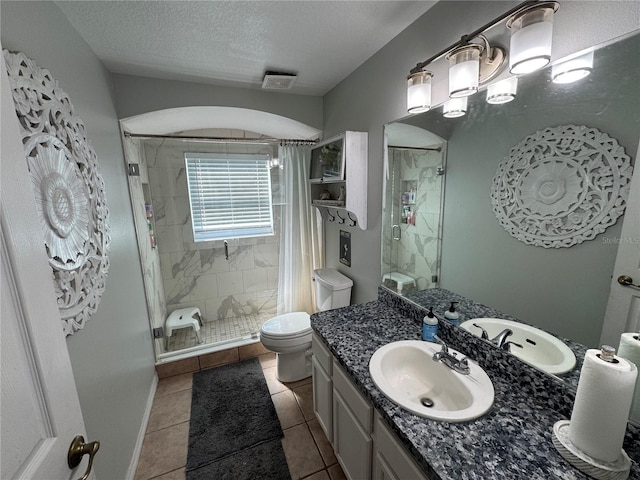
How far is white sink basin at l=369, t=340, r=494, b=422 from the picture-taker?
0.90 m

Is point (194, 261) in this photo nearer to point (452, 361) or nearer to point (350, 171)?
point (350, 171)

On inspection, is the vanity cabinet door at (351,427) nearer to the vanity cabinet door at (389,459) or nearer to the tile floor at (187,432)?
the vanity cabinet door at (389,459)

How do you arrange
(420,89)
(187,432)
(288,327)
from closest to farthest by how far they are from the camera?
1. (420,89)
2. (187,432)
3. (288,327)

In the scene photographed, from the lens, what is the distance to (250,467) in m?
1.52

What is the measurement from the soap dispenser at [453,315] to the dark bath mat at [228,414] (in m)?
1.32

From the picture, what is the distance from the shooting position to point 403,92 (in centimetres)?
148

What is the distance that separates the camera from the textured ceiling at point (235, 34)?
4.10ft

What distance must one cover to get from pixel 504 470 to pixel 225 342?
2334 millimetres

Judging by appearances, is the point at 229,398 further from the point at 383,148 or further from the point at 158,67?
the point at 158,67

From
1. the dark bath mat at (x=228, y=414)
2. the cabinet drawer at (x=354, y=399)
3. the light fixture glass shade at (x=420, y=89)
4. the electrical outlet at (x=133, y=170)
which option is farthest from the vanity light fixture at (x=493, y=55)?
the dark bath mat at (x=228, y=414)

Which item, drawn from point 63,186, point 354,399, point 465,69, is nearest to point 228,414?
point 354,399

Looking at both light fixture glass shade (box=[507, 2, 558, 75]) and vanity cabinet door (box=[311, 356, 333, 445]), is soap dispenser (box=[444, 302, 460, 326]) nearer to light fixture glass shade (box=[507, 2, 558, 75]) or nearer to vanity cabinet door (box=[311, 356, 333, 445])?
vanity cabinet door (box=[311, 356, 333, 445])

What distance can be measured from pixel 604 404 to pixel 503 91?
3.42ft

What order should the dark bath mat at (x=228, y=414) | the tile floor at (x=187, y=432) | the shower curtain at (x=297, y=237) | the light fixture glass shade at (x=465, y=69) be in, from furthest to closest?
the shower curtain at (x=297, y=237) → the dark bath mat at (x=228, y=414) → the tile floor at (x=187, y=432) → the light fixture glass shade at (x=465, y=69)
